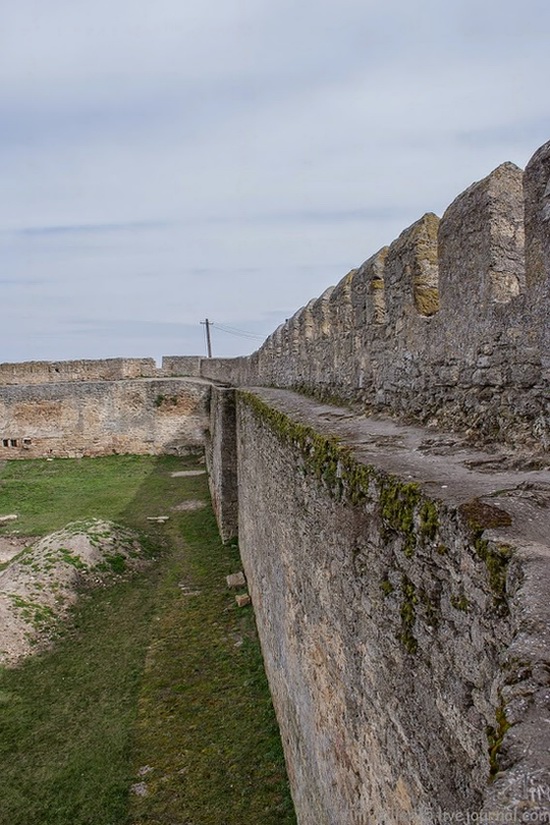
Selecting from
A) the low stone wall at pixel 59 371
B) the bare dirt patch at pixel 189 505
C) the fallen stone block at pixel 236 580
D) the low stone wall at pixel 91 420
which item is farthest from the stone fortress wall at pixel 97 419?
the fallen stone block at pixel 236 580

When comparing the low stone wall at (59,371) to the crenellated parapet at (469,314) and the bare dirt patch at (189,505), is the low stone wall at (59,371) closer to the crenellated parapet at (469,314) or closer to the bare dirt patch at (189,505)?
the bare dirt patch at (189,505)

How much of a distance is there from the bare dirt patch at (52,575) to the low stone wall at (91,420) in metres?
9.06

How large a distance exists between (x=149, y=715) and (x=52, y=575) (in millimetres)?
3512

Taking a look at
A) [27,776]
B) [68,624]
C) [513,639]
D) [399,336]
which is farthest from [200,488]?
[513,639]

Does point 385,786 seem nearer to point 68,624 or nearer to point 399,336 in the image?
point 399,336

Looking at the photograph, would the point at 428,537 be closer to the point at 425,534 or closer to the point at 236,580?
the point at 425,534

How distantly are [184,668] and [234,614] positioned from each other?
4.41ft

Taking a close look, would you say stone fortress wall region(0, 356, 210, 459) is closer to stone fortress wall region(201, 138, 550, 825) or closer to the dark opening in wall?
the dark opening in wall

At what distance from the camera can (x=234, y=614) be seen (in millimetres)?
7699

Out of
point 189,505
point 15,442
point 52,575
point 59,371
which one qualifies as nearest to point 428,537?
point 52,575

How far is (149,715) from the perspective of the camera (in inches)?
222

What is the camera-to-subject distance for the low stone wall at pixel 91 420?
65.4 feet

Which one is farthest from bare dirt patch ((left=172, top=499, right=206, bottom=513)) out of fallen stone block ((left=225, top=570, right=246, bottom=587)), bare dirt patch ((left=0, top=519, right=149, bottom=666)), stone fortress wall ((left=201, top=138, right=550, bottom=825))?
stone fortress wall ((left=201, top=138, right=550, bottom=825))

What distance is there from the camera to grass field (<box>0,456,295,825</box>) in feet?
14.9
